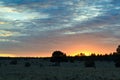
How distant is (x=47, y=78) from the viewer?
36656mm

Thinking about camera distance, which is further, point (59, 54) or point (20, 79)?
point (59, 54)

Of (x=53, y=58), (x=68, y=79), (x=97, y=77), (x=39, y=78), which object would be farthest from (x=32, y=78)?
(x=53, y=58)

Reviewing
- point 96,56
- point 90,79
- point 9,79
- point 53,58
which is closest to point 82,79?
point 90,79

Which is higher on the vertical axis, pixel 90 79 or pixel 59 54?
pixel 59 54

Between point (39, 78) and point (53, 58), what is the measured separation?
182 ft

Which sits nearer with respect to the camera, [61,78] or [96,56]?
[61,78]

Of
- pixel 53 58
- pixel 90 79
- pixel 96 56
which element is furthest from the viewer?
pixel 96 56

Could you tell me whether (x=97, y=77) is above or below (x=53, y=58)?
below

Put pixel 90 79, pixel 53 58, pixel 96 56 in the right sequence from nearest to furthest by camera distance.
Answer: pixel 90 79 < pixel 53 58 < pixel 96 56

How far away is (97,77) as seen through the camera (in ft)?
121

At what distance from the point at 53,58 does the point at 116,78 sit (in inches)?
2217

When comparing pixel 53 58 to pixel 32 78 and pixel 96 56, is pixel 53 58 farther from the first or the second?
pixel 32 78

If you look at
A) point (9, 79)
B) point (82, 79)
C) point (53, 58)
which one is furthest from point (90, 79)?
point (53, 58)

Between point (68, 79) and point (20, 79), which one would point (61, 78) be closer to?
point (68, 79)
